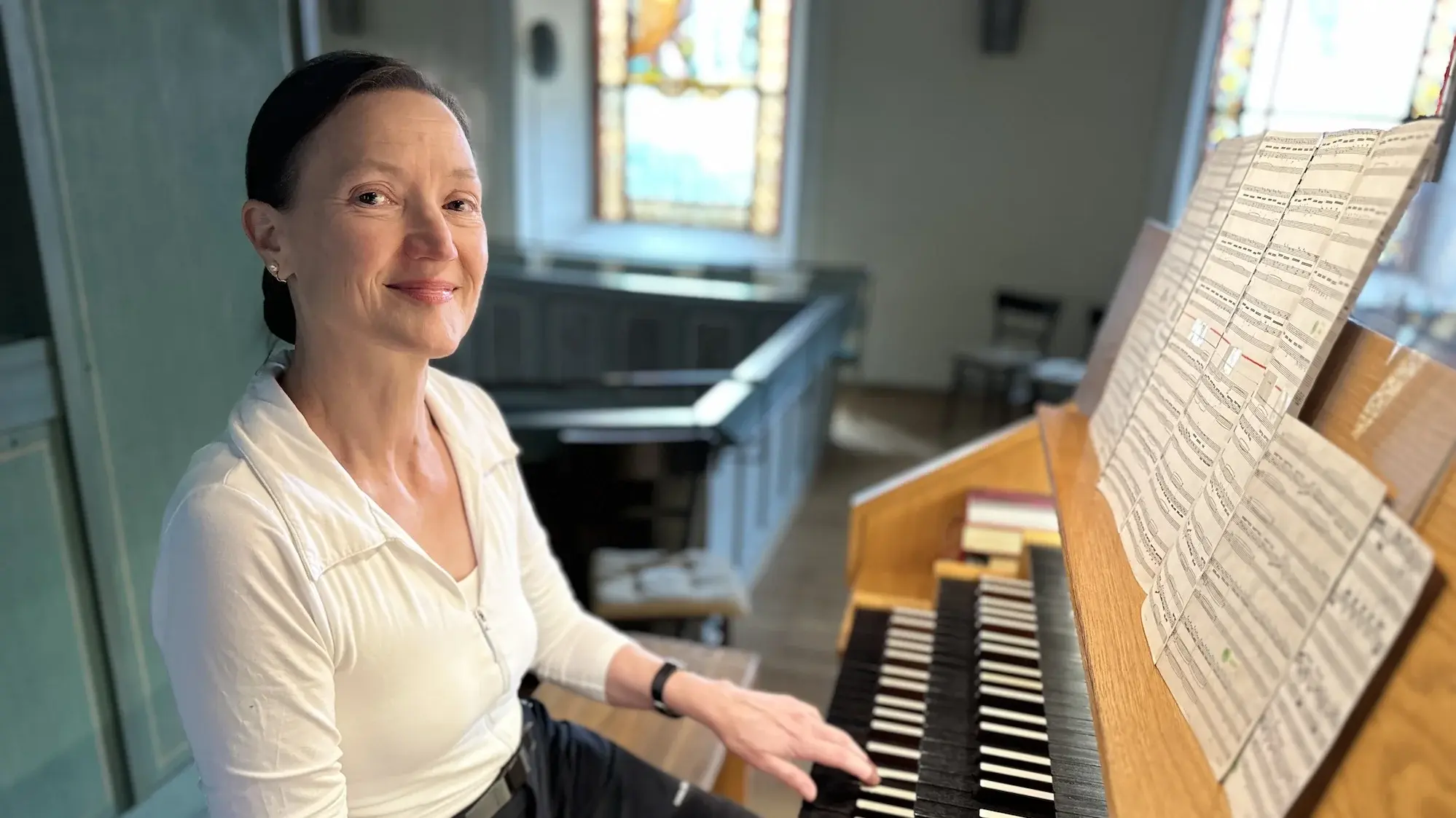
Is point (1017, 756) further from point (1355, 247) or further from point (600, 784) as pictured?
point (1355, 247)

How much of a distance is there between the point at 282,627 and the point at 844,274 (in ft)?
16.2

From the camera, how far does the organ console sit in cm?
62

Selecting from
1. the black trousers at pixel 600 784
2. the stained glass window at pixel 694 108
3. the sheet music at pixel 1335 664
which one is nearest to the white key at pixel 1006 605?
the black trousers at pixel 600 784

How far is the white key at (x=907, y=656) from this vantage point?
64.2 inches

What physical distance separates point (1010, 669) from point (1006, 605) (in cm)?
20

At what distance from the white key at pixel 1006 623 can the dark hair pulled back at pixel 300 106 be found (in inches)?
47.3

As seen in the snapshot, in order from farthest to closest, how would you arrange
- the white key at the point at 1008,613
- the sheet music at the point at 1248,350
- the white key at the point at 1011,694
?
the white key at the point at 1008,613 < the white key at the point at 1011,694 < the sheet music at the point at 1248,350

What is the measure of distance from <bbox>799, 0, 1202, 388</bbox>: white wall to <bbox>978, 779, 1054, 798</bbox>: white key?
19.1 feet

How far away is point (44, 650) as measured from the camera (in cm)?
155

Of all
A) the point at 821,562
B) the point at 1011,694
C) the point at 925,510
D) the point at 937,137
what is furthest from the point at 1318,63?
the point at 1011,694

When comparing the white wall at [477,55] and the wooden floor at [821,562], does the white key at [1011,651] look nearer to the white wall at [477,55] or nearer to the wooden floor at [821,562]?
the wooden floor at [821,562]

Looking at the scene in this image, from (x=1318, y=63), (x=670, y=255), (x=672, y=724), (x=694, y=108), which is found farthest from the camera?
(x=670, y=255)

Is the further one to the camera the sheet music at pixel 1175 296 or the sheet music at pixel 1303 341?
the sheet music at pixel 1175 296

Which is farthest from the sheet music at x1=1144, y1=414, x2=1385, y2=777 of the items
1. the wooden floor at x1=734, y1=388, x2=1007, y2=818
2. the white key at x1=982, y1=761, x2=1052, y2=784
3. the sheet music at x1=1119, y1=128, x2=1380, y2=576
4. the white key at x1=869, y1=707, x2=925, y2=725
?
the wooden floor at x1=734, y1=388, x2=1007, y2=818
